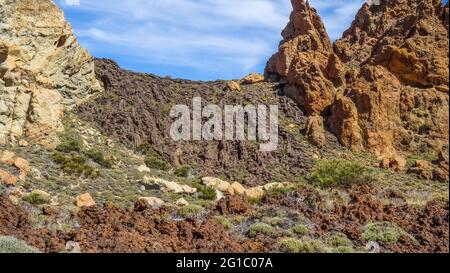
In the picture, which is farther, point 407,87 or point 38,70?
point 407,87

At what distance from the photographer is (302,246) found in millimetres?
16328

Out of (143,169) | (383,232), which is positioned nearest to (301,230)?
(383,232)

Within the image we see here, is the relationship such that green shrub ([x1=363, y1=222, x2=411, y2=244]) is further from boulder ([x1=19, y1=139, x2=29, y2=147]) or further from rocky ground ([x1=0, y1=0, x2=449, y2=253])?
boulder ([x1=19, y1=139, x2=29, y2=147])

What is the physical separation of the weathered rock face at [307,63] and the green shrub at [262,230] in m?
32.8

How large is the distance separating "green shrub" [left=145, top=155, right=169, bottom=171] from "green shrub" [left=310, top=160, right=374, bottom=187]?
1204cm

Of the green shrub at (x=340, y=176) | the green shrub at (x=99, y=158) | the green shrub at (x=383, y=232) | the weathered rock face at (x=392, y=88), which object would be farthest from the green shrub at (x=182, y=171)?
the green shrub at (x=383, y=232)

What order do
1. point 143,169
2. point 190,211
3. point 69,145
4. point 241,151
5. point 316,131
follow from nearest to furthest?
point 190,211 < point 69,145 < point 143,169 < point 241,151 < point 316,131

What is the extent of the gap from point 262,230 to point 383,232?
13.7ft

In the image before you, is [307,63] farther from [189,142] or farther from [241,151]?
[189,142]

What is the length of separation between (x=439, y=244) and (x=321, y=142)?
2885cm

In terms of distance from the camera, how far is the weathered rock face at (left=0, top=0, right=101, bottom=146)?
34.5 metres

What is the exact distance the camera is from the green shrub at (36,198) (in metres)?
22.3

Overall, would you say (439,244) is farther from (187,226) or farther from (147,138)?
(147,138)

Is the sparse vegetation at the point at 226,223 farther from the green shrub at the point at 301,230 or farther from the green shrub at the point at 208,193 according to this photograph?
the green shrub at the point at 208,193
